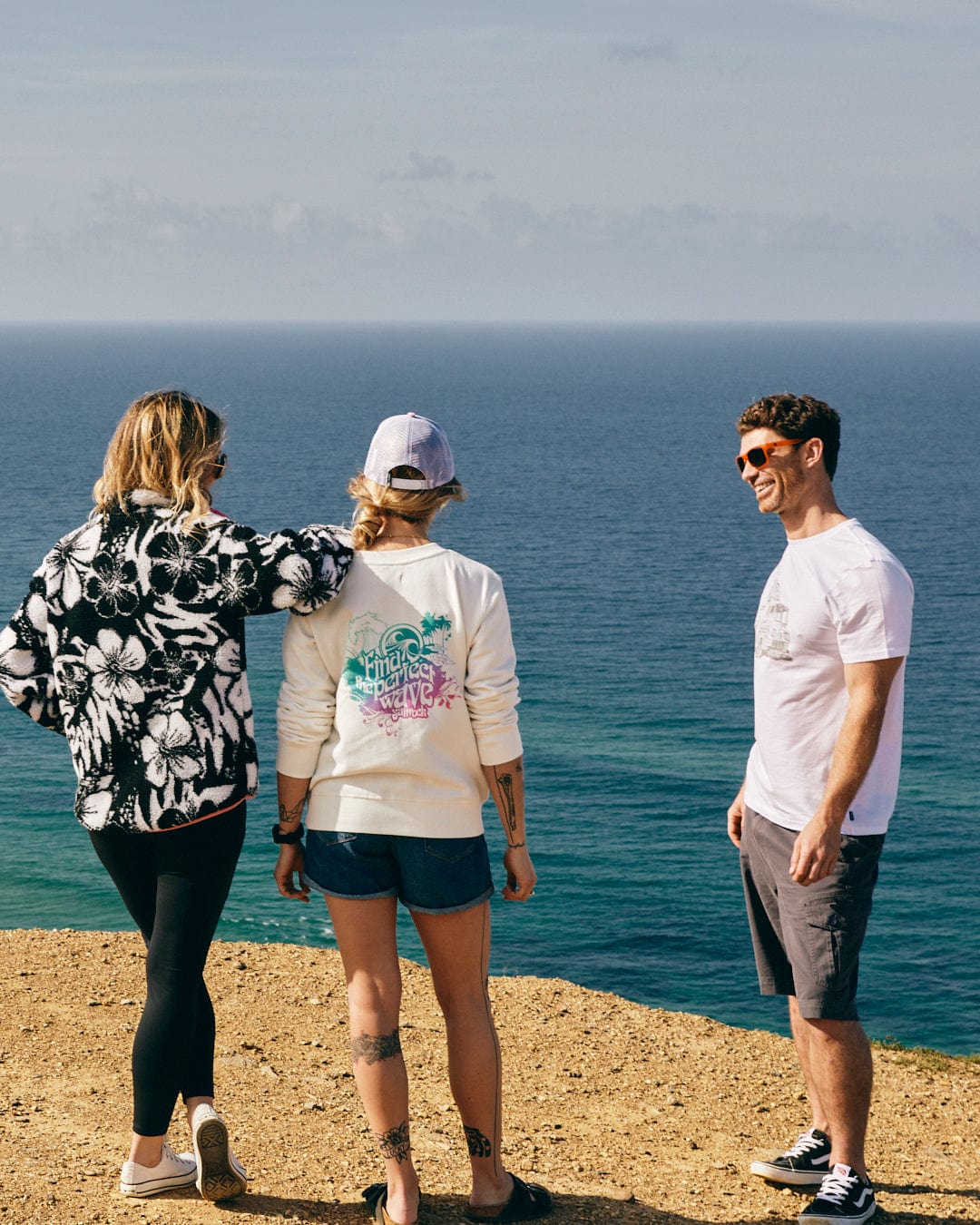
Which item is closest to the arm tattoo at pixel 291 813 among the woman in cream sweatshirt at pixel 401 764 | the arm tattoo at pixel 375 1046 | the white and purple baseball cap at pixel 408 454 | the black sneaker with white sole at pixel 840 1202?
the woman in cream sweatshirt at pixel 401 764

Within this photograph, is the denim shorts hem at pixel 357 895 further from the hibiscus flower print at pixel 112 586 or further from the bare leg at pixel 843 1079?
the bare leg at pixel 843 1079

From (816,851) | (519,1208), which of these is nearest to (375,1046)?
(519,1208)

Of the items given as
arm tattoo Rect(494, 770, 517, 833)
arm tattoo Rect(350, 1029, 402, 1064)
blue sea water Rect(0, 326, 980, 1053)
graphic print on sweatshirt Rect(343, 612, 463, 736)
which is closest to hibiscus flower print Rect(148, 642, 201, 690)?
graphic print on sweatshirt Rect(343, 612, 463, 736)

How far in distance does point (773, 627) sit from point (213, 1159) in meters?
2.73

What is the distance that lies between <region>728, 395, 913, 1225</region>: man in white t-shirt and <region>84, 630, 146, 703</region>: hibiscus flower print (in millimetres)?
2233

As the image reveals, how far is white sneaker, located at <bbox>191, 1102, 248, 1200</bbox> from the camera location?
4680 millimetres

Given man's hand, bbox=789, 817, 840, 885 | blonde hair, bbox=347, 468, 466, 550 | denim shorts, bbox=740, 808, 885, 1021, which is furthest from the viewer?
denim shorts, bbox=740, 808, 885, 1021

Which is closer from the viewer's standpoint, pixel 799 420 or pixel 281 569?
pixel 281 569

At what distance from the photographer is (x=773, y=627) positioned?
16.3 ft

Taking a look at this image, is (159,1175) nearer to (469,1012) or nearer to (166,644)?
(469,1012)

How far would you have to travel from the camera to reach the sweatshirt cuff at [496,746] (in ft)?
14.5

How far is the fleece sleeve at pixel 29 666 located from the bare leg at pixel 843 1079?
2.90 m

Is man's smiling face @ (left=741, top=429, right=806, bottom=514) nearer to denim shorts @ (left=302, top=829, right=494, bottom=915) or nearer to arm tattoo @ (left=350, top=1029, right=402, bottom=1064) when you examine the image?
denim shorts @ (left=302, top=829, right=494, bottom=915)

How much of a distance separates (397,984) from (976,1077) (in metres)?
4.66
